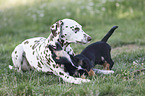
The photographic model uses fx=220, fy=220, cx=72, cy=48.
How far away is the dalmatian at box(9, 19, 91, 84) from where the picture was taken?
3811 millimetres

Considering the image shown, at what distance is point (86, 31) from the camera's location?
322 inches

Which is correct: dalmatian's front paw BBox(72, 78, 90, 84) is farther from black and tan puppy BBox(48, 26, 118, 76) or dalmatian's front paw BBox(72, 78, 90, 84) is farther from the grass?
black and tan puppy BBox(48, 26, 118, 76)

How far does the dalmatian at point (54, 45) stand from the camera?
3811mm

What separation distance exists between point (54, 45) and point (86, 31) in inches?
175

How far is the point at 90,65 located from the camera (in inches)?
150

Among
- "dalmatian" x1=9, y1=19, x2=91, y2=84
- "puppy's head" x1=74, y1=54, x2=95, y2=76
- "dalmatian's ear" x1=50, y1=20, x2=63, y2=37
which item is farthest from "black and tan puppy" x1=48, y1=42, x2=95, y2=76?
"dalmatian's ear" x1=50, y1=20, x2=63, y2=37

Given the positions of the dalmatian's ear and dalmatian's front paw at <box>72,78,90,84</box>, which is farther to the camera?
the dalmatian's ear

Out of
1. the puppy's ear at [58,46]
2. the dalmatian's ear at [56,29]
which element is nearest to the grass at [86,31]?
the puppy's ear at [58,46]

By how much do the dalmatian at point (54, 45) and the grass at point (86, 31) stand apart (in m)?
0.15

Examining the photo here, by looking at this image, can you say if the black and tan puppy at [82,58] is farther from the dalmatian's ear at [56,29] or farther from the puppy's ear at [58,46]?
the dalmatian's ear at [56,29]

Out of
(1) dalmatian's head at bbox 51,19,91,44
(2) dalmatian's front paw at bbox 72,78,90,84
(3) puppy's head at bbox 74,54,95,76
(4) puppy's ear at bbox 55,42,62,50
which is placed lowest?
(2) dalmatian's front paw at bbox 72,78,90,84

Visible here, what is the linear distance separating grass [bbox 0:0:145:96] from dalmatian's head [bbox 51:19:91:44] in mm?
710

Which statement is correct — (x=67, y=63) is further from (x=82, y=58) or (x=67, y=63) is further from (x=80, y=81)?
(x=80, y=81)

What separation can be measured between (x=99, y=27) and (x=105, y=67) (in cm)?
445
